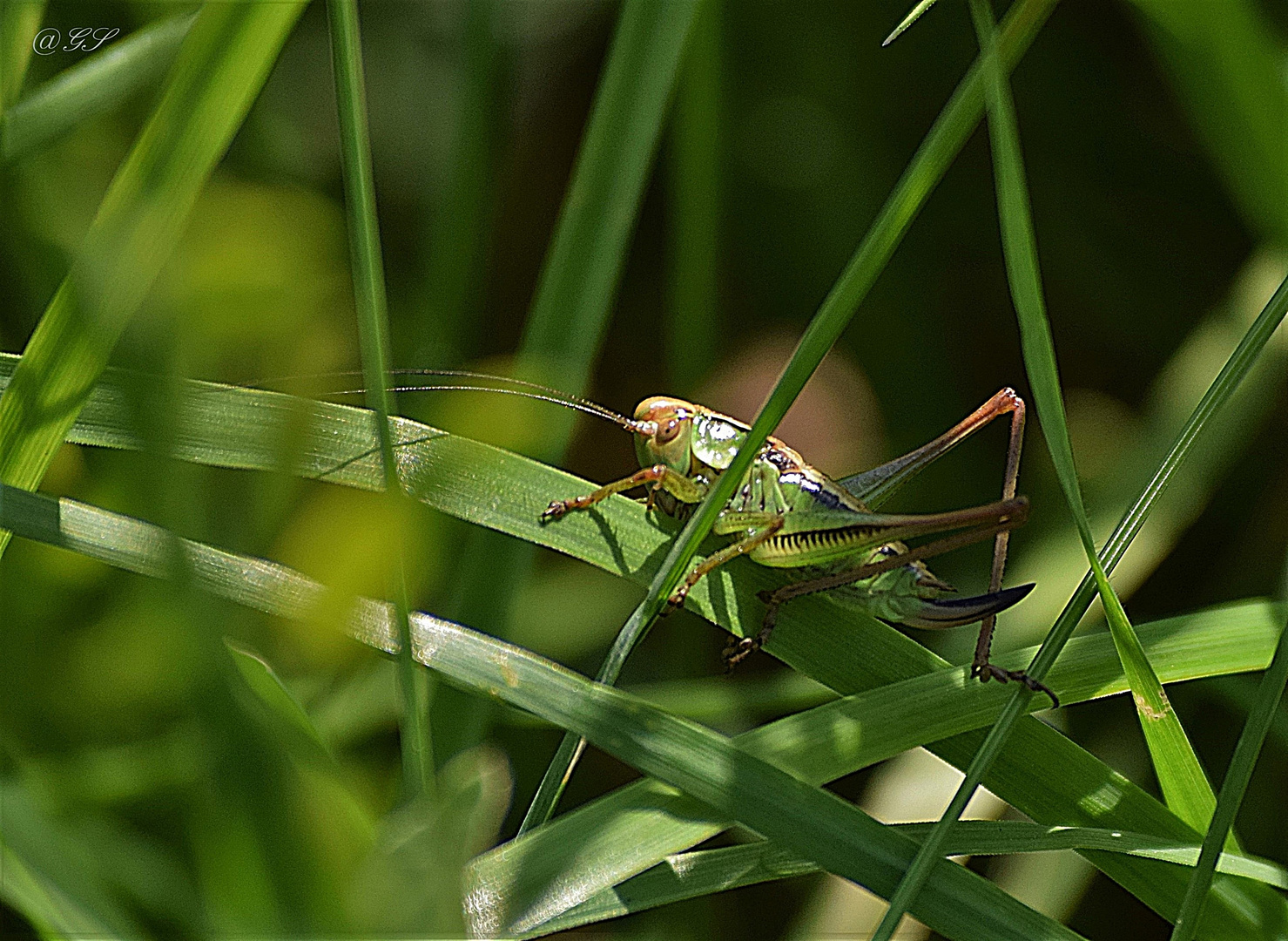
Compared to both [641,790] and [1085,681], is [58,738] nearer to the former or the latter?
[641,790]

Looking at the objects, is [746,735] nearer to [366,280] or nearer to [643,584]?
[643,584]

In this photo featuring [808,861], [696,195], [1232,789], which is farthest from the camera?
[696,195]

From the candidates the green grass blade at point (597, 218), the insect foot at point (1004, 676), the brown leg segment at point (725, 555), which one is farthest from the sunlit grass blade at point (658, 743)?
the green grass blade at point (597, 218)

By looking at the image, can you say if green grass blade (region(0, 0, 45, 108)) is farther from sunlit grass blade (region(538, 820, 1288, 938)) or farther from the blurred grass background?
sunlit grass blade (region(538, 820, 1288, 938))

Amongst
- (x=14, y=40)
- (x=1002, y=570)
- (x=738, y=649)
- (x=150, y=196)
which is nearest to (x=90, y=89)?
(x=14, y=40)

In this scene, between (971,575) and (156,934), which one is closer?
(156,934)

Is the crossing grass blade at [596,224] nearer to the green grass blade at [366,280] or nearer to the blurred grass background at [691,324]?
the blurred grass background at [691,324]

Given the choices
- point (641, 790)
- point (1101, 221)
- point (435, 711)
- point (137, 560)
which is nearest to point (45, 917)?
point (137, 560)
